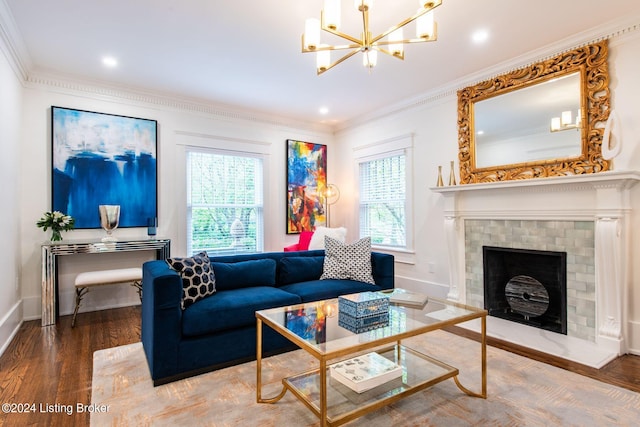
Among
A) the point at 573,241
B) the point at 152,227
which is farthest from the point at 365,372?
the point at 152,227

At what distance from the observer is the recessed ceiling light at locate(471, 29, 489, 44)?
2.92 metres

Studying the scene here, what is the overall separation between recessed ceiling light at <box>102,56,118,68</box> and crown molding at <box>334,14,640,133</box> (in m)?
3.40

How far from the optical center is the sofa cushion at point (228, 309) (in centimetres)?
229

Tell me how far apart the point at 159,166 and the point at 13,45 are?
1.77m

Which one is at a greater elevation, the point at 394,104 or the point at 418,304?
the point at 394,104

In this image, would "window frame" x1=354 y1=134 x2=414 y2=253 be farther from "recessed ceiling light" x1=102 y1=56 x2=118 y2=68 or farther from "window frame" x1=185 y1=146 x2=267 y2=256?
"recessed ceiling light" x1=102 y1=56 x2=118 y2=68

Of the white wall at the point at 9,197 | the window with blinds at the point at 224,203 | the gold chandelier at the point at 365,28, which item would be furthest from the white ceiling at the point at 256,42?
the window with blinds at the point at 224,203

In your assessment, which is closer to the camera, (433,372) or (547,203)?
(433,372)

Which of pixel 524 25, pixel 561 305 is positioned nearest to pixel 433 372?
pixel 561 305

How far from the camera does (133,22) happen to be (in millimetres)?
2748

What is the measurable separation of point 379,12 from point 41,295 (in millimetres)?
4349

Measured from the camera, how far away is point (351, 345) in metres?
1.50

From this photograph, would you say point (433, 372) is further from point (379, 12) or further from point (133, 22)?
point (133, 22)

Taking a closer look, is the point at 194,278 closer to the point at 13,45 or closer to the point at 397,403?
the point at 397,403
